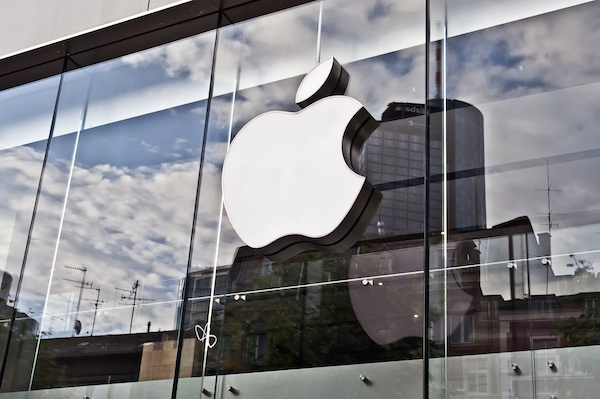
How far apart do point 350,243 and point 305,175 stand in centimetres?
54

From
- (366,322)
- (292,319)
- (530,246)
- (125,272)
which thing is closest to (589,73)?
(530,246)

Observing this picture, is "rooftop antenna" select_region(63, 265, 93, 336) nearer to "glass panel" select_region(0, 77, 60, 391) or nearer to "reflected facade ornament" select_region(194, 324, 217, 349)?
"glass panel" select_region(0, 77, 60, 391)

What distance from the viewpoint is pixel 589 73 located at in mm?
3449

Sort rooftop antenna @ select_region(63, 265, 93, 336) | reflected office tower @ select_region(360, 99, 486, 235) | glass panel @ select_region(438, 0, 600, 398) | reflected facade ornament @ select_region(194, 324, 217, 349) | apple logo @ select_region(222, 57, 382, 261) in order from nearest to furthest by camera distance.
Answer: glass panel @ select_region(438, 0, 600, 398), reflected office tower @ select_region(360, 99, 486, 235), apple logo @ select_region(222, 57, 382, 261), reflected facade ornament @ select_region(194, 324, 217, 349), rooftop antenna @ select_region(63, 265, 93, 336)

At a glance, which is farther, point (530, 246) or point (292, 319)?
point (292, 319)

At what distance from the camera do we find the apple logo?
3.83 metres

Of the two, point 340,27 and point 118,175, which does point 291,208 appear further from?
point 118,175

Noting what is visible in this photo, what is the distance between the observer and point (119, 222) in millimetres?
4871

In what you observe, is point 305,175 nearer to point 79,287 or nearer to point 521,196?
point 521,196

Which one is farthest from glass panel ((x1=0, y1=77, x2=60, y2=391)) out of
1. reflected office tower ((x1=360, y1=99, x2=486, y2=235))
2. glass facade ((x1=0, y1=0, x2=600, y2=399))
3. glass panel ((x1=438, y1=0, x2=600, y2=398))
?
glass panel ((x1=438, y1=0, x2=600, y2=398))

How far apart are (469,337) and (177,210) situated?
7.53 ft

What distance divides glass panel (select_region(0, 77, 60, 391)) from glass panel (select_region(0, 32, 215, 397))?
0.12 meters

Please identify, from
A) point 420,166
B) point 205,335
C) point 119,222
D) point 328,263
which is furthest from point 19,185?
point 420,166

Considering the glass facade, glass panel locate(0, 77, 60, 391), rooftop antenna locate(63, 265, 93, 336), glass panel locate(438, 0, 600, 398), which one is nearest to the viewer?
glass panel locate(438, 0, 600, 398)
